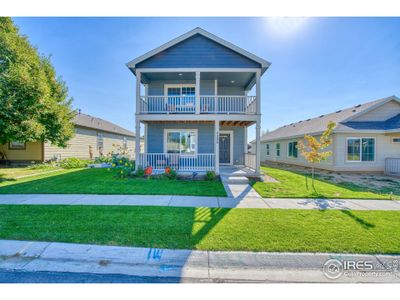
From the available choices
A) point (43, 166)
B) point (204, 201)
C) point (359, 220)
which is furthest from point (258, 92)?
point (43, 166)

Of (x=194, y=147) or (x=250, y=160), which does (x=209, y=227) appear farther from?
(x=194, y=147)

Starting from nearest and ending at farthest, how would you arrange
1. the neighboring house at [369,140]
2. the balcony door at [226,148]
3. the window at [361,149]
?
the neighboring house at [369,140] < the window at [361,149] < the balcony door at [226,148]

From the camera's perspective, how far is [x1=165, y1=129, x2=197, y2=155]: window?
40.9ft

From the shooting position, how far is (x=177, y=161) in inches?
444

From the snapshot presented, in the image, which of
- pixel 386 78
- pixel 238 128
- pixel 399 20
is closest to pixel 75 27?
pixel 238 128

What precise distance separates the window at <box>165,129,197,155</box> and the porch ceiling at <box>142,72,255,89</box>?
11.7 ft

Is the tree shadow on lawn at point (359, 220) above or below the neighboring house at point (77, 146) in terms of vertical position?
below

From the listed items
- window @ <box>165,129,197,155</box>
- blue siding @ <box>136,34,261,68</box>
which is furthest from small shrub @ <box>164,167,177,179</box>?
blue siding @ <box>136,34,261,68</box>

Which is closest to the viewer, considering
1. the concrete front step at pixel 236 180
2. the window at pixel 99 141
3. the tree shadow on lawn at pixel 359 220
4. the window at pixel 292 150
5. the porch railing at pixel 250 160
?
the tree shadow on lawn at pixel 359 220

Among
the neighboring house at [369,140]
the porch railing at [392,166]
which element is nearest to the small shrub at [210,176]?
the neighboring house at [369,140]

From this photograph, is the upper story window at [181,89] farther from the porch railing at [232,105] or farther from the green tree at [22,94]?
the green tree at [22,94]

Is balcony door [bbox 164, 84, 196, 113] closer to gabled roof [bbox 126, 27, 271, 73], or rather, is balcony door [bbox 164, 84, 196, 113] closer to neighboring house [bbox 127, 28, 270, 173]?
neighboring house [bbox 127, 28, 270, 173]

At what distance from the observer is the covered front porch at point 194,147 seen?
37.0 feet

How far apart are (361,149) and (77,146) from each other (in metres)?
25.4
